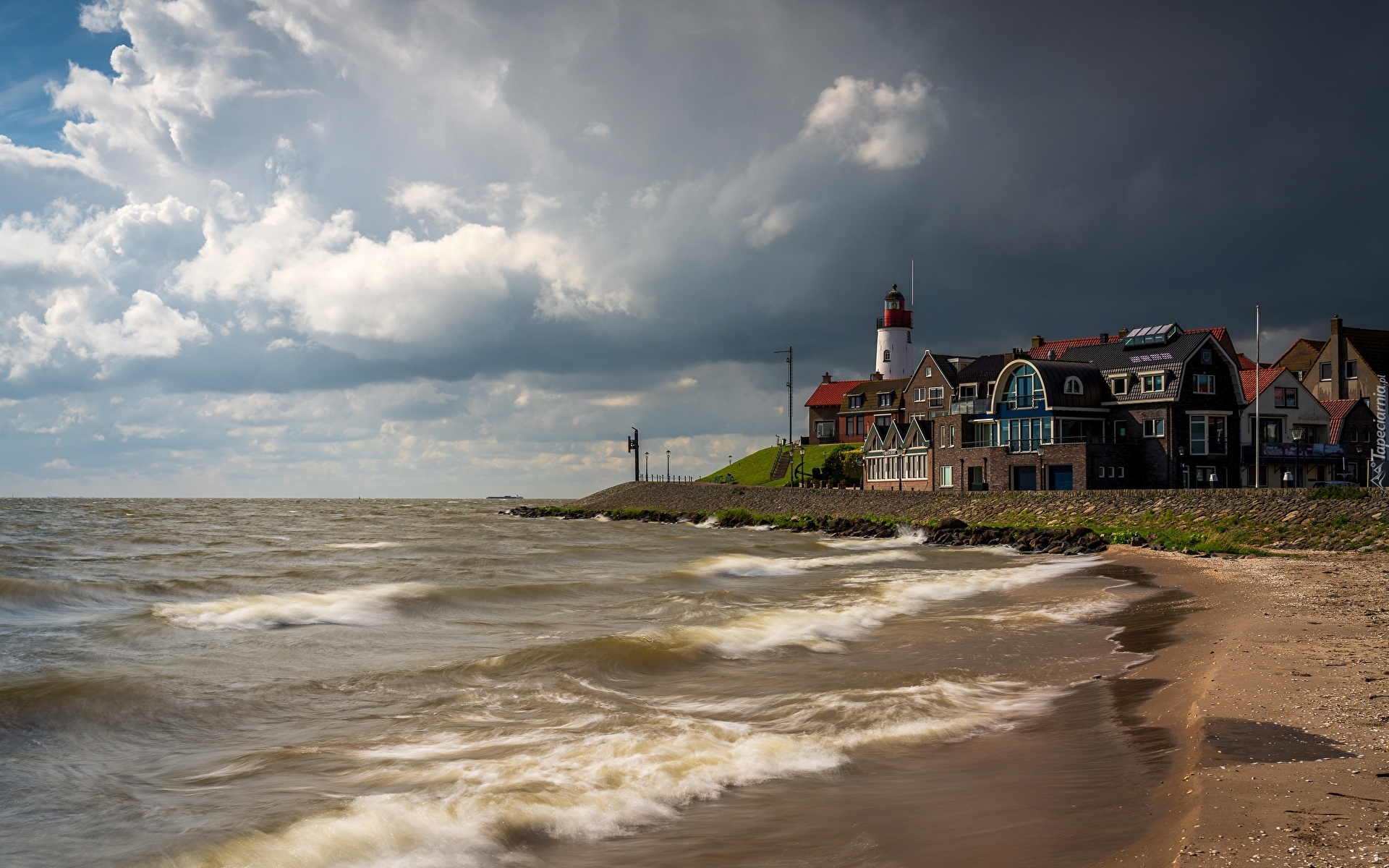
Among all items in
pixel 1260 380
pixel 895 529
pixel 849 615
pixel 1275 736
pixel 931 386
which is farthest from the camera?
pixel 931 386

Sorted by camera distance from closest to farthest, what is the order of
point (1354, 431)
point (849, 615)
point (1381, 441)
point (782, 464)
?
1. point (849, 615)
2. point (1381, 441)
3. point (1354, 431)
4. point (782, 464)

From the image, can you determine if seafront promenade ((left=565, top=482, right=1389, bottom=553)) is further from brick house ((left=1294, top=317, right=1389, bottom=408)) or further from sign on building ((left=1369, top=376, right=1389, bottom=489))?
brick house ((left=1294, top=317, right=1389, bottom=408))

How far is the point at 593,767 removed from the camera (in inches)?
379


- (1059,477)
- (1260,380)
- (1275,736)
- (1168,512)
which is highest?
(1260,380)

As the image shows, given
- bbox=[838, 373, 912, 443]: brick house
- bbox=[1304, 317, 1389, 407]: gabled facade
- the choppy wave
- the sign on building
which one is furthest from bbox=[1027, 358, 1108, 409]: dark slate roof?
the choppy wave

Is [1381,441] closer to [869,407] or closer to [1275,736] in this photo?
[869,407]

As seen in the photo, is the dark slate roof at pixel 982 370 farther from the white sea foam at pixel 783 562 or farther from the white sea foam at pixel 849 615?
the white sea foam at pixel 849 615

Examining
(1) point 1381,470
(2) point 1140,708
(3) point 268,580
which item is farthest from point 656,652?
(1) point 1381,470

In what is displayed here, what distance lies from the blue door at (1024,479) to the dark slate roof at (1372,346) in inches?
1187

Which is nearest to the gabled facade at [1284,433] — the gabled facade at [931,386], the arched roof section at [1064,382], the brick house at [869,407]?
the arched roof section at [1064,382]

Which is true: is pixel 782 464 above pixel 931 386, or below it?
below

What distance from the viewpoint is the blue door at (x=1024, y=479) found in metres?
55.2

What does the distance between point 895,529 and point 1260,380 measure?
25.3m

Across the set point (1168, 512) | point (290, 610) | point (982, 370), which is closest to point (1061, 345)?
point (982, 370)
